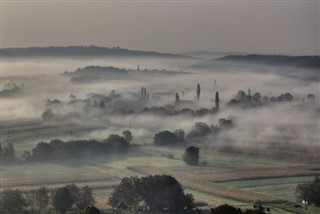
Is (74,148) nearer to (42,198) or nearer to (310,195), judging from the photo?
(42,198)

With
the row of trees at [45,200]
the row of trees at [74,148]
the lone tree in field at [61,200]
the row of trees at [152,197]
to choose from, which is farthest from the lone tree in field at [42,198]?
Result: the row of trees at [74,148]

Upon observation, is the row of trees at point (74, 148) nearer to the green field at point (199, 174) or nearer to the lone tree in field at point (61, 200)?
the green field at point (199, 174)

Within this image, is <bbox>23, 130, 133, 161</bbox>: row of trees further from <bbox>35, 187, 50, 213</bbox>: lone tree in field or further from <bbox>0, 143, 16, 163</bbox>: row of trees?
<bbox>35, 187, 50, 213</bbox>: lone tree in field

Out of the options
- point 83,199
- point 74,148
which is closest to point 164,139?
point 74,148

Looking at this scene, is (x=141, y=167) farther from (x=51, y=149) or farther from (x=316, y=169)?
(x=316, y=169)

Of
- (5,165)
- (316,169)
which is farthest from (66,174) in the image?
(316,169)

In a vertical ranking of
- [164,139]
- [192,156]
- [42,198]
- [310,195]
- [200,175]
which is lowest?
[42,198]
